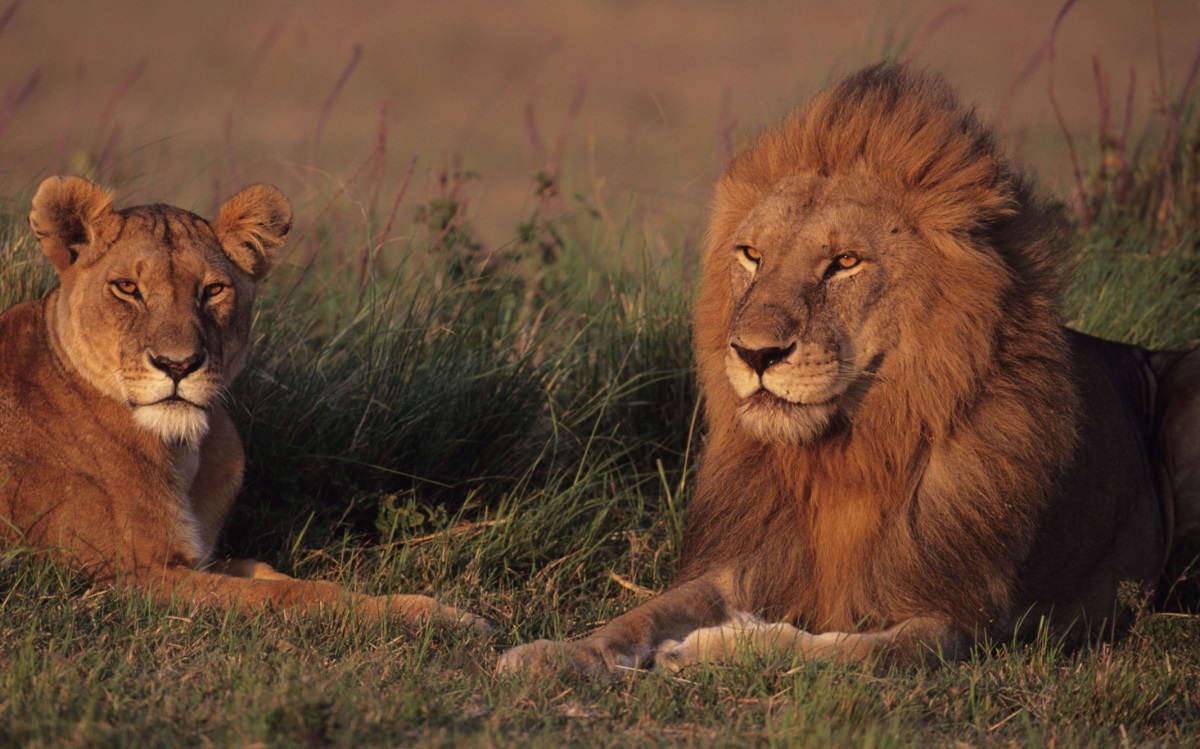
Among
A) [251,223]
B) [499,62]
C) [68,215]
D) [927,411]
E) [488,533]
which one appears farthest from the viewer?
[499,62]

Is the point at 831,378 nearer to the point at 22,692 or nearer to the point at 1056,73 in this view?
the point at 22,692

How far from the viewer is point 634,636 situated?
12.6ft

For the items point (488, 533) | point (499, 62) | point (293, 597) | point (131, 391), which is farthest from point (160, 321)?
point (499, 62)

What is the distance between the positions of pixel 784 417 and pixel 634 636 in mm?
720

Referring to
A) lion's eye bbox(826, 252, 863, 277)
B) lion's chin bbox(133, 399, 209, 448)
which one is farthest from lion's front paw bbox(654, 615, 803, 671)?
lion's chin bbox(133, 399, 209, 448)

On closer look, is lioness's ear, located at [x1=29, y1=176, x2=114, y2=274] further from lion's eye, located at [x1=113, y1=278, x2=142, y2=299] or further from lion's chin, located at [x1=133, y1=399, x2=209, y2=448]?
lion's chin, located at [x1=133, y1=399, x2=209, y2=448]

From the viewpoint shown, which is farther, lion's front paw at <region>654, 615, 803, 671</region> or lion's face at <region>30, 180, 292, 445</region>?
lion's face at <region>30, 180, 292, 445</region>

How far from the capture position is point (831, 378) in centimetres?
370

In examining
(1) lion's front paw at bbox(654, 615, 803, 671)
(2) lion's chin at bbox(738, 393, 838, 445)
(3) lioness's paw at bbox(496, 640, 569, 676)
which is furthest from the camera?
(2) lion's chin at bbox(738, 393, 838, 445)

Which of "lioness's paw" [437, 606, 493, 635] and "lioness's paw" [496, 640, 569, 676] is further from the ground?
"lioness's paw" [496, 640, 569, 676]

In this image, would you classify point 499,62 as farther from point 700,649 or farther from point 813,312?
point 700,649

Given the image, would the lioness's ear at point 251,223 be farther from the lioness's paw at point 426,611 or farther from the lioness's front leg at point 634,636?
the lioness's front leg at point 634,636

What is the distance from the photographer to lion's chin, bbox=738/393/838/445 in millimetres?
3721

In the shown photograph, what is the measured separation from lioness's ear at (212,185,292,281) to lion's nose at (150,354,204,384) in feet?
1.73
